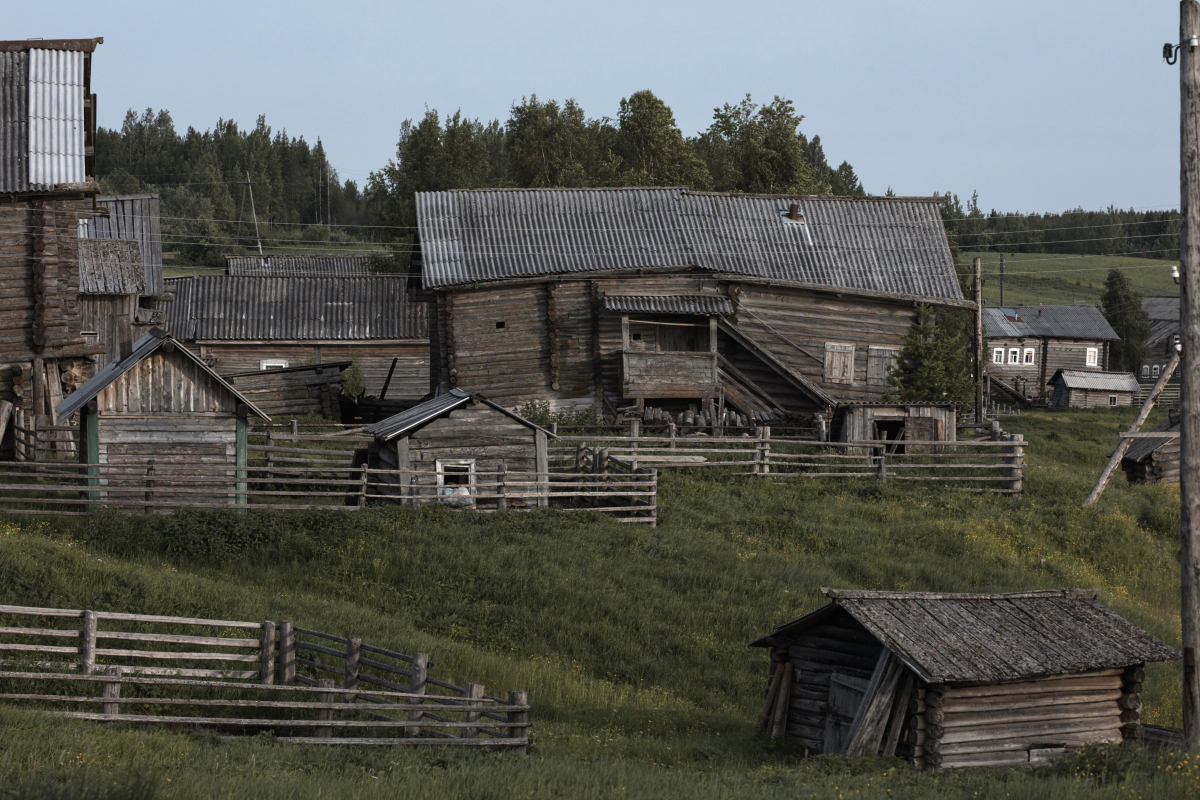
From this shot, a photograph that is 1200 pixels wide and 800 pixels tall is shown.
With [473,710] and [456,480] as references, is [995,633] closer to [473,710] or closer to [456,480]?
[473,710]

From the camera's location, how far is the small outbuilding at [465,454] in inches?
986

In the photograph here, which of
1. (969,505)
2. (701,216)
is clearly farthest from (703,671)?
(701,216)

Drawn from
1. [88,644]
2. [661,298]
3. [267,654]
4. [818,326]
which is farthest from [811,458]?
[88,644]

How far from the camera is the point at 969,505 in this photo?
28734mm

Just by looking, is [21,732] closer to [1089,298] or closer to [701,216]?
[701,216]

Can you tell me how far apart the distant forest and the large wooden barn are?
18.1 ft

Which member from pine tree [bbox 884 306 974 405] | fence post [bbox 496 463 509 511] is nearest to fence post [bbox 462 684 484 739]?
fence post [bbox 496 463 509 511]

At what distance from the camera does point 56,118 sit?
→ 26.5 metres

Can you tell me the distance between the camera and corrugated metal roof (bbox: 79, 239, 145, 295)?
42000mm

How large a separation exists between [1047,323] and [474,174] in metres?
36.4

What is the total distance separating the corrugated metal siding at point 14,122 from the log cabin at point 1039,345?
5498cm

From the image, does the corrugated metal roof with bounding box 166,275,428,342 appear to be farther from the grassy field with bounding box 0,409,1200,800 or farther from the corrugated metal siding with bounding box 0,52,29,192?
the grassy field with bounding box 0,409,1200,800

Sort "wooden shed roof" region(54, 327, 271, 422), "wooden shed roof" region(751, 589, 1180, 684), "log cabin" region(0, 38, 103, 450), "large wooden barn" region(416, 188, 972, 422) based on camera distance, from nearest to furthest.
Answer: "wooden shed roof" region(751, 589, 1180, 684) → "wooden shed roof" region(54, 327, 271, 422) → "log cabin" region(0, 38, 103, 450) → "large wooden barn" region(416, 188, 972, 422)

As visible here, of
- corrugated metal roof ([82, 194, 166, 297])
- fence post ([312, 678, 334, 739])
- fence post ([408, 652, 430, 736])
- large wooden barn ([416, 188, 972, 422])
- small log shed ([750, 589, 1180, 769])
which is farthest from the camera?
corrugated metal roof ([82, 194, 166, 297])
